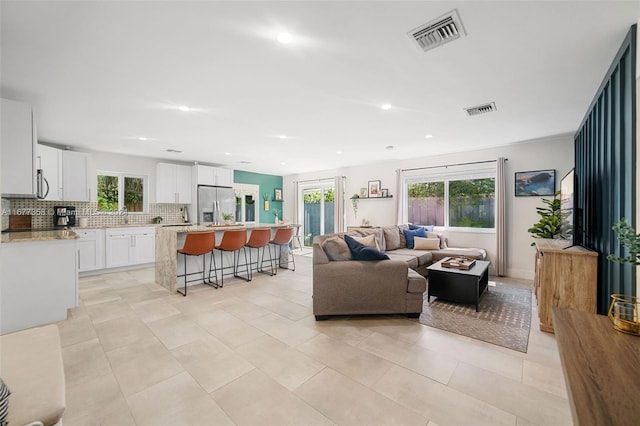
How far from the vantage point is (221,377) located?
2.09 metres

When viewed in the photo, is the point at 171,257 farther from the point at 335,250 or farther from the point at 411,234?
the point at 411,234

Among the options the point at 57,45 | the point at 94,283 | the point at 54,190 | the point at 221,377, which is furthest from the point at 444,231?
the point at 54,190

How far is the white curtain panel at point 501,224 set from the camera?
5.17 meters

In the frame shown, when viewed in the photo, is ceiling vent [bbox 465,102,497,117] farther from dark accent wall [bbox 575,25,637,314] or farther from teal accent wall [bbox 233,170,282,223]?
teal accent wall [bbox 233,170,282,223]

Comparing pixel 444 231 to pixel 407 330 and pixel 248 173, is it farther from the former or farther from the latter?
pixel 248 173

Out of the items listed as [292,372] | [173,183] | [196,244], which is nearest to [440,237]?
[292,372]

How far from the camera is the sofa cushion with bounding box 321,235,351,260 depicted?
3355mm

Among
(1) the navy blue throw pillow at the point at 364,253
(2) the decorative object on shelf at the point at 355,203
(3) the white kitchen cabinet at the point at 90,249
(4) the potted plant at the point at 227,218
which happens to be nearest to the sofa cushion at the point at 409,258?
(1) the navy blue throw pillow at the point at 364,253

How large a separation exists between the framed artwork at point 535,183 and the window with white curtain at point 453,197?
462 millimetres

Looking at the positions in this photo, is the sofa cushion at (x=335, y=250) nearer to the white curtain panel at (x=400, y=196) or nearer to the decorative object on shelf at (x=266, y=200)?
the white curtain panel at (x=400, y=196)

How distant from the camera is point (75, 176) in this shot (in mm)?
5238

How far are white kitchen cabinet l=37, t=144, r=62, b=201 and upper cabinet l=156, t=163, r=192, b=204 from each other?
1678 millimetres

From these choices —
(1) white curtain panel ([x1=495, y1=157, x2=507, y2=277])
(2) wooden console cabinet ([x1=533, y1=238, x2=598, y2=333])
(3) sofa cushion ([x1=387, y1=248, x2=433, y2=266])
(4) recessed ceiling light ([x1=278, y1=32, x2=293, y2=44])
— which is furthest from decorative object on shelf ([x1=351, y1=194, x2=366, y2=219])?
(4) recessed ceiling light ([x1=278, y1=32, x2=293, y2=44])

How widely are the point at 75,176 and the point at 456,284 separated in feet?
22.7
